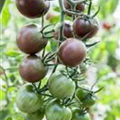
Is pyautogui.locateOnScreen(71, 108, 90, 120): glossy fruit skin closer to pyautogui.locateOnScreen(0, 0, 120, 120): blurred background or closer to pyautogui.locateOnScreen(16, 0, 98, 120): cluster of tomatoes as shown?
pyautogui.locateOnScreen(16, 0, 98, 120): cluster of tomatoes

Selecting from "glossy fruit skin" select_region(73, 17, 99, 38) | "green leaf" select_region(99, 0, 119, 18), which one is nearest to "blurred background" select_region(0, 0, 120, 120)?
"green leaf" select_region(99, 0, 119, 18)

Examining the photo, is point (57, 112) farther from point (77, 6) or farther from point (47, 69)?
point (77, 6)

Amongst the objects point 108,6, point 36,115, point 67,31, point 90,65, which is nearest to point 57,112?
point 36,115

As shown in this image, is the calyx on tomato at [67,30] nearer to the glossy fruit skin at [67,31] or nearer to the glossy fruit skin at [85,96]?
the glossy fruit skin at [67,31]

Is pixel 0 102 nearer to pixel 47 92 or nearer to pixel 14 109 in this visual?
pixel 14 109

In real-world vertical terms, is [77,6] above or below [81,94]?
above

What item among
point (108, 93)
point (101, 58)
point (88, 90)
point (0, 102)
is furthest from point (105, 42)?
point (88, 90)
